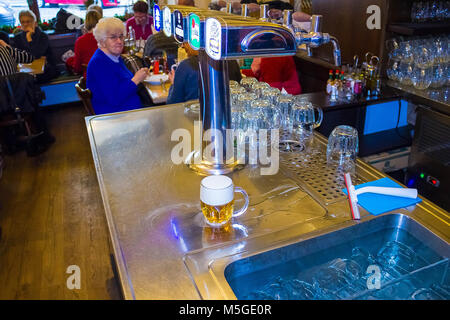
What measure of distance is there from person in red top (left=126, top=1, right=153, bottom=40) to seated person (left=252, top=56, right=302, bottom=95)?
9.81 feet

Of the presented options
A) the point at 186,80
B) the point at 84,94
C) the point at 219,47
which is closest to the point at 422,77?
the point at 186,80

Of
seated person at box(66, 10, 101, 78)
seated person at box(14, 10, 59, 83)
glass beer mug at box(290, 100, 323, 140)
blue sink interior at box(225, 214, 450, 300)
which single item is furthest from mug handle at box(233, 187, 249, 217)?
seated person at box(14, 10, 59, 83)

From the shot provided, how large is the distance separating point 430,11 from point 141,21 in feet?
14.2

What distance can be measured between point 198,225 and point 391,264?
1.86 ft

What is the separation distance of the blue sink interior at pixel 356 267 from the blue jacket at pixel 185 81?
5.92 feet

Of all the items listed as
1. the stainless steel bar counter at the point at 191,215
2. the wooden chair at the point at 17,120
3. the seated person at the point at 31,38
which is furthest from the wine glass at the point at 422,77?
the seated person at the point at 31,38

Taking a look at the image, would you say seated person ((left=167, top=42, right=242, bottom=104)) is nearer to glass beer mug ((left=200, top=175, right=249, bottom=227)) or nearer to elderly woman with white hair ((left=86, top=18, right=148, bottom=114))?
elderly woman with white hair ((left=86, top=18, right=148, bottom=114))

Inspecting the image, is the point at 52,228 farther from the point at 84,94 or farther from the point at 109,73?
the point at 109,73

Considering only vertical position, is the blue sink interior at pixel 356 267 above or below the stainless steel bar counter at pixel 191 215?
below

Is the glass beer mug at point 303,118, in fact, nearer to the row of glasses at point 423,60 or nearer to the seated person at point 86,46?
the row of glasses at point 423,60

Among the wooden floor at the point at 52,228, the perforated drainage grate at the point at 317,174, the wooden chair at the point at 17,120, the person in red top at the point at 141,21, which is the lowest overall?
the wooden floor at the point at 52,228

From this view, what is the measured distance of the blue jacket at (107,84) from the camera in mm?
2930
